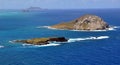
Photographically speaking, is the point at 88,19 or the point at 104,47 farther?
the point at 88,19

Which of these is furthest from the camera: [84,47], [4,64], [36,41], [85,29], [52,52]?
[85,29]

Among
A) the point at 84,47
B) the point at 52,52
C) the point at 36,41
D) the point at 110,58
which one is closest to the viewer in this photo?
the point at 110,58

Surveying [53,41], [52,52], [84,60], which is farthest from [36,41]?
[84,60]

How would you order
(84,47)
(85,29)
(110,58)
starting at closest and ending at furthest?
1. (110,58)
2. (84,47)
3. (85,29)

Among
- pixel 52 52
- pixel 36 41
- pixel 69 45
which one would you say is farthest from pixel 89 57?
pixel 36 41

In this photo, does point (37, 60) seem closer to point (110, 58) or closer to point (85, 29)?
point (110, 58)

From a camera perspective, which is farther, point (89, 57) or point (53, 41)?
point (53, 41)

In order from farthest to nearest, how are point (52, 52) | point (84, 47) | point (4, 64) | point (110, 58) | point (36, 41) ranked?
point (36, 41), point (84, 47), point (52, 52), point (110, 58), point (4, 64)

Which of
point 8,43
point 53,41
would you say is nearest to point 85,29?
point 53,41

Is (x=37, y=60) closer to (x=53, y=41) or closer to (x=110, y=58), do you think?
(x=110, y=58)

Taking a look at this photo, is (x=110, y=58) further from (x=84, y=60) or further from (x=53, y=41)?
(x=53, y=41)
